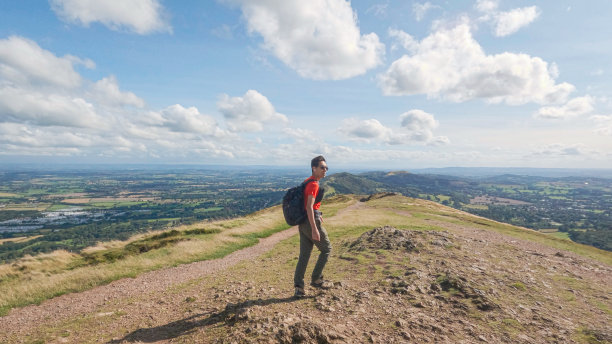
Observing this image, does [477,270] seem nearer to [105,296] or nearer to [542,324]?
[542,324]

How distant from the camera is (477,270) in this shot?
1055 centimetres

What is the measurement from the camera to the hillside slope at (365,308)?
20.0ft

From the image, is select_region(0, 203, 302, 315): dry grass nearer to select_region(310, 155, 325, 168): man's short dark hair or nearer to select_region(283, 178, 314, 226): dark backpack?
select_region(283, 178, 314, 226): dark backpack

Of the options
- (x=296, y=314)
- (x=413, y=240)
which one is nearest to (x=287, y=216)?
(x=296, y=314)

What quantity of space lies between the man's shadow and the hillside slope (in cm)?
4

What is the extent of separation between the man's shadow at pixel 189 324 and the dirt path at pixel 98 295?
451cm

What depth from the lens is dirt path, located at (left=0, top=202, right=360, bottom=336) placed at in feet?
30.7

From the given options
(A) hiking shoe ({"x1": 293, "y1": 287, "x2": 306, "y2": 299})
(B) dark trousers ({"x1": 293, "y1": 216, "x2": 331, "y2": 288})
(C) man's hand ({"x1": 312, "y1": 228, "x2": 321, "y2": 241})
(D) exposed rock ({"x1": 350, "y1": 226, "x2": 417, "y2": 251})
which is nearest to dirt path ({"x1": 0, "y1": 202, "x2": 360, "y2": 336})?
(A) hiking shoe ({"x1": 293, "y1": 287, "x2": 306, "y2": 299})

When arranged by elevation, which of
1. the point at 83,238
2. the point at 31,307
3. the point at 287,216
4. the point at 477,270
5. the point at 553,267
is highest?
the point at 287,216

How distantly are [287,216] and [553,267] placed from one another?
49.1 feet

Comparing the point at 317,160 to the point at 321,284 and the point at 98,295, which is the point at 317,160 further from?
the point at 98,295

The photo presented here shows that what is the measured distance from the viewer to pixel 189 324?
728cm

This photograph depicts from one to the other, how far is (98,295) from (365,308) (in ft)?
40.4

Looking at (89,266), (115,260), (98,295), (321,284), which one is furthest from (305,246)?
(89,266)
